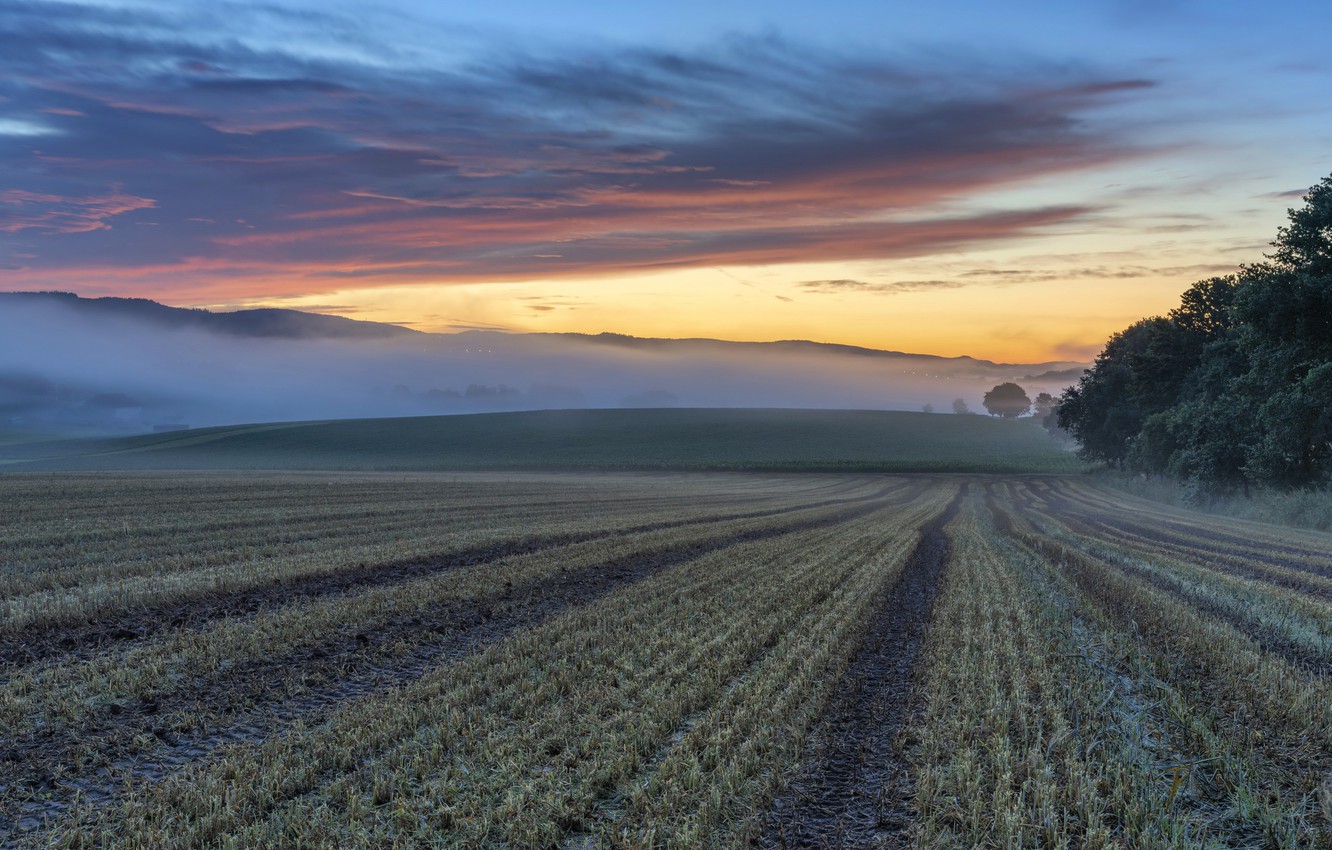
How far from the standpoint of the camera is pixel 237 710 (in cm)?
834

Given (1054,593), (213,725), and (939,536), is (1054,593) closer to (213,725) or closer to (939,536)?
(939,536)

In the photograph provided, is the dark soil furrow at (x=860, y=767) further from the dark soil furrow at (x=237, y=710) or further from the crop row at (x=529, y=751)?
the dark soil furrow at (x=237, y=710)

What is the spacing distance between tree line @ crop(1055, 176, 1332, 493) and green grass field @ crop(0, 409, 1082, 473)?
25474 millimetres

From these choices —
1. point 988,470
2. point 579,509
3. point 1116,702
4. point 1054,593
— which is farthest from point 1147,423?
point 1116,702

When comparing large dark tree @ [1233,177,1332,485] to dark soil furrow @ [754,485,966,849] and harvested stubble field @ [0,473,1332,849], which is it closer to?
harvested stubble field @ [0,473,1332,849]

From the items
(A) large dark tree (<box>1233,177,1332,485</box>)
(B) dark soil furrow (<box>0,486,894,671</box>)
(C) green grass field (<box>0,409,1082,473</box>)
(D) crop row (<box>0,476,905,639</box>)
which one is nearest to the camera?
(B) dark soil furrow (<box>0,486,894,671</box>)

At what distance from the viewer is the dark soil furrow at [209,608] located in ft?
35.1

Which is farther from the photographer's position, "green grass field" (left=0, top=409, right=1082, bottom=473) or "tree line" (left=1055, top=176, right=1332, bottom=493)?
"green grass field" (left=0, top=409, right=1082, bottom=473)

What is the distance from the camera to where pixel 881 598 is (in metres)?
14.5

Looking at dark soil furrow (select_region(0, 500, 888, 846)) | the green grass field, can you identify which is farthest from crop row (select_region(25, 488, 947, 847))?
the green grass field

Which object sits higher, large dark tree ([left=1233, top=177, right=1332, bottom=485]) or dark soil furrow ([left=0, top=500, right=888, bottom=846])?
large dark tree ([left=1233, top=177, right=1332, bottom=485])

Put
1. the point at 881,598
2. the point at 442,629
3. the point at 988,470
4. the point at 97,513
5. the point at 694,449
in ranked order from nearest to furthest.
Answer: the point at 442,629 → the point at 881,598 → the point at 97,513 → the point at 988,470 → the point at 694,449

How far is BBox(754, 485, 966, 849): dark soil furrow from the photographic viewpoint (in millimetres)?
5824

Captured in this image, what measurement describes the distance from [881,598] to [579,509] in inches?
782
